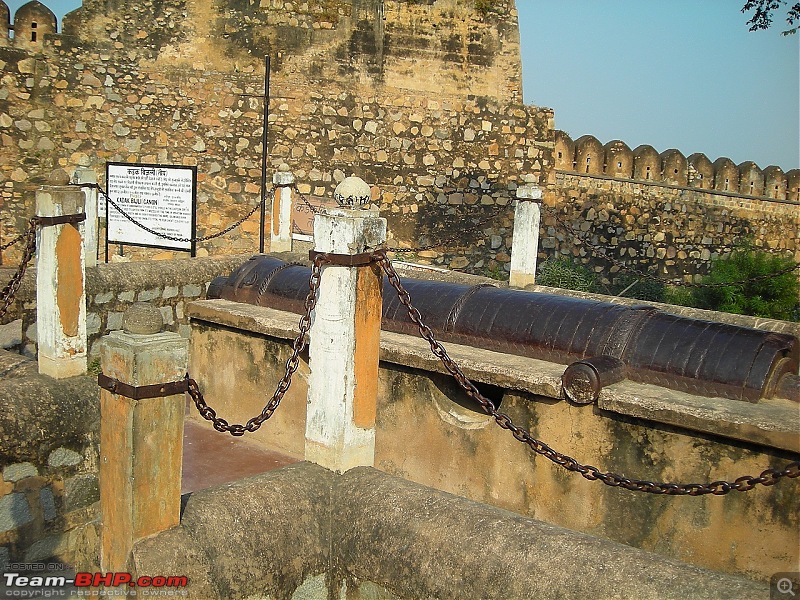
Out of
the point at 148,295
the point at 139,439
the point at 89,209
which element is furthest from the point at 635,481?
the point at 89,209

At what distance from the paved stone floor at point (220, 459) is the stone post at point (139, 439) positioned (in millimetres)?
2063

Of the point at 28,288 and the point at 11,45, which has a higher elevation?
the point at 11,45

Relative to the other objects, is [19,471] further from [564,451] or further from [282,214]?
[282,214]

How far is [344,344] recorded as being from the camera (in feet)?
10.9

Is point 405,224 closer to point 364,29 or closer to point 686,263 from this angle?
point 364,29

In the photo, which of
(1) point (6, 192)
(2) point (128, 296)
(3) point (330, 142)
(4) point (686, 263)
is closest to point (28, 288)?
(2) point (128, 296)

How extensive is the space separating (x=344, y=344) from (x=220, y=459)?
244 centimetres

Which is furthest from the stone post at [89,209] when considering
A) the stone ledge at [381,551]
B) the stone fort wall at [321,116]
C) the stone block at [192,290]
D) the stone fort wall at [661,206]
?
the stone fort wall at [661,206]

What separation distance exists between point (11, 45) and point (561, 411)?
9.31 meters

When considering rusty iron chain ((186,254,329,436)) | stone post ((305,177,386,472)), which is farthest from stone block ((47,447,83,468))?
stone post ((305,177,386,472))

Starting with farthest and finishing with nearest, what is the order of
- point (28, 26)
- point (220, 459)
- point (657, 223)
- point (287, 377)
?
point (657, 223)
point (28, 26)
point (220, 459)
point (287, 377)

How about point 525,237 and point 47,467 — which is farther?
point 525,237

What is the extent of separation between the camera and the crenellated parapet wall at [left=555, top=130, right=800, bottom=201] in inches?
534

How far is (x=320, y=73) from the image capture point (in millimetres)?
11859
